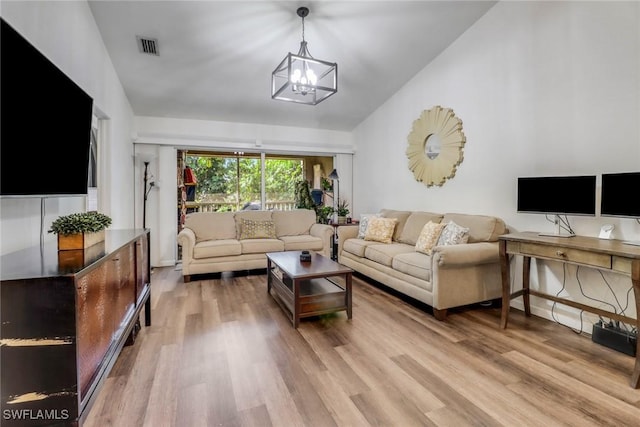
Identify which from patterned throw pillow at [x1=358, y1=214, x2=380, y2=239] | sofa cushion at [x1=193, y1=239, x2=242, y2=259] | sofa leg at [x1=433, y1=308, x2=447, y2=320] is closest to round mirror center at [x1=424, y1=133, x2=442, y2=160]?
patterned throw pillow at [x1=358, y1=214, x2=380, y2=239]

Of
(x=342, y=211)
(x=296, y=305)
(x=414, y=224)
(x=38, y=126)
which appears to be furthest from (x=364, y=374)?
(x=342, y=211)

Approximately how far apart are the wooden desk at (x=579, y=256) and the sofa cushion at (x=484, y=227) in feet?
1.18

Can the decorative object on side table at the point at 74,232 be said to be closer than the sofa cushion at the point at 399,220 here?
Yes

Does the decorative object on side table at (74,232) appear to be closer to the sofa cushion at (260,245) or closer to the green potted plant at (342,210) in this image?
the sofa cushion at (260,245)

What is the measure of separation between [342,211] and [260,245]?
183cm

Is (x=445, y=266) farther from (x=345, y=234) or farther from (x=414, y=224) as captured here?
(x=345, y=234)

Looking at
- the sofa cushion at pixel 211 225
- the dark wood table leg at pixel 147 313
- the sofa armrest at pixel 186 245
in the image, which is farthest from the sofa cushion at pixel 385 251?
the dark wood table leg at pixel 147 313

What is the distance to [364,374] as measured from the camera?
1931mm

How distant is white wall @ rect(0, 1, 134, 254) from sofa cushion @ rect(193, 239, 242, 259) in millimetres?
955

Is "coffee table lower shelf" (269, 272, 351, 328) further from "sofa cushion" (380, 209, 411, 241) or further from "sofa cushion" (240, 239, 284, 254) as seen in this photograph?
"sofa cushion" (380, 209, 411, 241)

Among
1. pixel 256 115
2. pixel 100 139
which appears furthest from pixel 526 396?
pixel 256 115

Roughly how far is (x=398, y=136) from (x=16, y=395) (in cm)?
459

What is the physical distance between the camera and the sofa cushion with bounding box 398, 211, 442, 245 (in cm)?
378

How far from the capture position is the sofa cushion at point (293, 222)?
4.91 m
